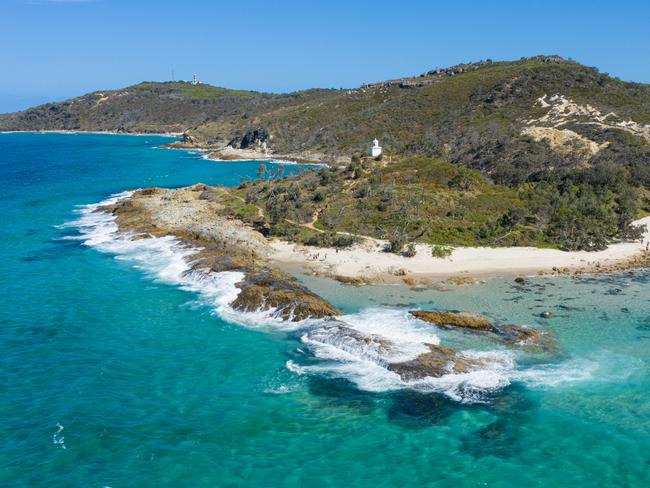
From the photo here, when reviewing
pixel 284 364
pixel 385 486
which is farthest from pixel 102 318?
pixel 385 486

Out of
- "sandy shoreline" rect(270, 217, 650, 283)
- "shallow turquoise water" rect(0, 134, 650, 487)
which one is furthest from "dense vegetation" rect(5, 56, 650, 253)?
"shallow turquoise water" rect(0, 134, 650, 487)

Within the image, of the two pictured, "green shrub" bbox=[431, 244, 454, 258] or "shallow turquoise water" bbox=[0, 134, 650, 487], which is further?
"green shrub" bbox=[431, 244, 454, 258]

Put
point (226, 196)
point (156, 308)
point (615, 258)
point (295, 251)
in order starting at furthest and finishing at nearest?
point (226, 196) → point (295, 251) → point (615, 258) → point (156, 308)

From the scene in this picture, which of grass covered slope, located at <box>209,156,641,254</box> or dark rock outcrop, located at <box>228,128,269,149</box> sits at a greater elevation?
dark rock outcrop, located at <box>228,128,269,149</box>

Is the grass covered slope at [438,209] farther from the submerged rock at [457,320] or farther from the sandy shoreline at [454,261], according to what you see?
the submerged rock at [457,320]

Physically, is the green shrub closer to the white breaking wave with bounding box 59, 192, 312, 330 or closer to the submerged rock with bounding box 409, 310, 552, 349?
the submerged rock with bounding box 409, 310, 552, 349

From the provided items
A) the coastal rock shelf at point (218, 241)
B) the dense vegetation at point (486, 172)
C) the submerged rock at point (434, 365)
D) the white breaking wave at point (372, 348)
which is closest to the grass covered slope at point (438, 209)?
the dense vegetation at point (486, 172)

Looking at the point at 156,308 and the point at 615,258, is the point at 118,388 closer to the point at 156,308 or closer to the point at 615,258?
the point at 156,308
